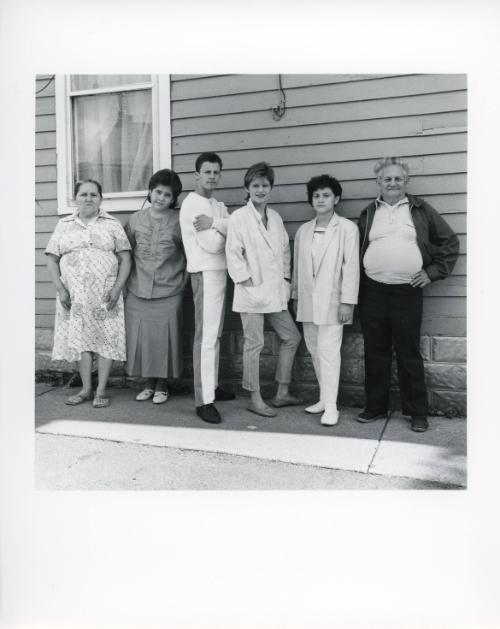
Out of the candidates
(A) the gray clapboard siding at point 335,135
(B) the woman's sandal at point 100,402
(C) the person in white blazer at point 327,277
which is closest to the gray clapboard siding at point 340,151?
(A) the gray clapboard siding at point 335,135

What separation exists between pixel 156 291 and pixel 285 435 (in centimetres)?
142

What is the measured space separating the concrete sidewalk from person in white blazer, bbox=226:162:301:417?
285mm

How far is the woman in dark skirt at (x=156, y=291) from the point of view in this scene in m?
4.22

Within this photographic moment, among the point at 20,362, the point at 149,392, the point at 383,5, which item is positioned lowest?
the point at 149,392

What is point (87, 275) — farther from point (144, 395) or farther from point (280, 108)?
point (280, 108)

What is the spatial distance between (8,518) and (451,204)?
321cm

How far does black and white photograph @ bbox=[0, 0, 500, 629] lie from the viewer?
2.96 m

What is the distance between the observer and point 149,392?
4434 mm

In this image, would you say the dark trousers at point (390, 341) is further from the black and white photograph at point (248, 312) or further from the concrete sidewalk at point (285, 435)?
the concrete sidewalk at point (285, 435)

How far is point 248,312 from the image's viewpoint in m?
3.95

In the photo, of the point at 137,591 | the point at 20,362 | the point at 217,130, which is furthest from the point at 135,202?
the point at 137,591

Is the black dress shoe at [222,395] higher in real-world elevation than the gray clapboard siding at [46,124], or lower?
lower

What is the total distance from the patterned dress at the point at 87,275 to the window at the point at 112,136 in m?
0.45

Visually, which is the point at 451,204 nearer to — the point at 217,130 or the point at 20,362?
the point at 217,130
